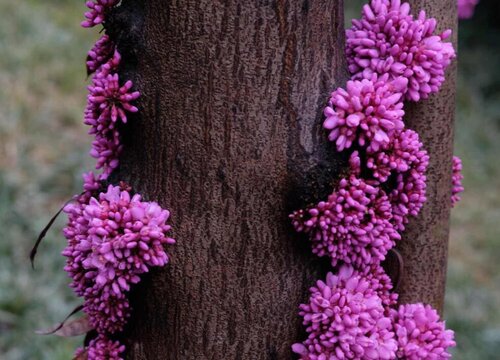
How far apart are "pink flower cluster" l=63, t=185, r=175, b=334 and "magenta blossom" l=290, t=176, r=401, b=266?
22cm

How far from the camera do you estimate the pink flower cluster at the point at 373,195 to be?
112cm

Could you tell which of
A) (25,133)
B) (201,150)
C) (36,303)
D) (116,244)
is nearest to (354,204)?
(201,150)

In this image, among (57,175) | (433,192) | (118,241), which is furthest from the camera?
(57,175)

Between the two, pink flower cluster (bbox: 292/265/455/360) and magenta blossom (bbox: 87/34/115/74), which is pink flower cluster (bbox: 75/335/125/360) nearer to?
pink flower cluster (bbox: 292/265/455/360)

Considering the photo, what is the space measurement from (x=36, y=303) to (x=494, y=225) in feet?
10.1

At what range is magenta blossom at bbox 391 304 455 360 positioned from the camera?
4.12 ft

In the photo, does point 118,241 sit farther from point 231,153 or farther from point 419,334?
point 419,334

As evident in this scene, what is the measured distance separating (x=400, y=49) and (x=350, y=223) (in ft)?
1.07

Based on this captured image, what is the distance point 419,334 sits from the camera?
1.28 metres

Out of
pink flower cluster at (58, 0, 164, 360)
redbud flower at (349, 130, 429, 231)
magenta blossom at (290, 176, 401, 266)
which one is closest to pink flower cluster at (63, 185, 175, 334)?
pink flower cluster at (58, 0, 164, 360)

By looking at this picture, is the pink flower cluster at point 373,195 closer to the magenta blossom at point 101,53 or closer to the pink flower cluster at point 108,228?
the pink flower cluster at point 108,228

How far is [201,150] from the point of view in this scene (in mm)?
1131

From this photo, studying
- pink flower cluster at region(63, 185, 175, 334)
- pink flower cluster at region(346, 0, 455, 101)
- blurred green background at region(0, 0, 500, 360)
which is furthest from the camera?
blurred green background at region(0, 0, 500, 360)

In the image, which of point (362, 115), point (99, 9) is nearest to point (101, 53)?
point (99, 9)
